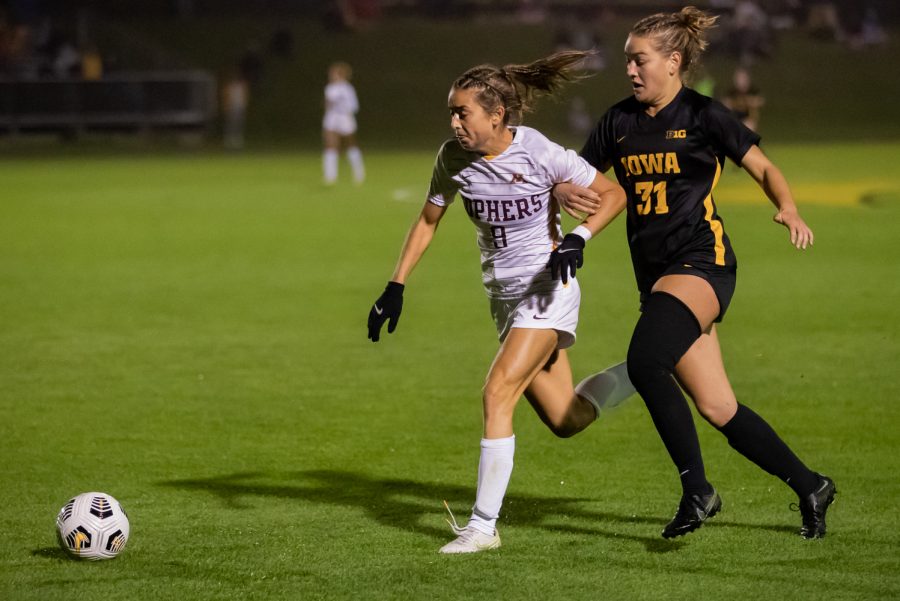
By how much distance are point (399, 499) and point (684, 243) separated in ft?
6.37

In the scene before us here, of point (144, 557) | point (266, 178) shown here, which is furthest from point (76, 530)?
point (266, 178)

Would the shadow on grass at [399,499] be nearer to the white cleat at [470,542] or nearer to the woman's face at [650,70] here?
the white cleat at [470,542]

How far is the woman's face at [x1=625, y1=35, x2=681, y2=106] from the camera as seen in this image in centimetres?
584

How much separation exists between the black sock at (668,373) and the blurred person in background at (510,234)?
0.41 metres

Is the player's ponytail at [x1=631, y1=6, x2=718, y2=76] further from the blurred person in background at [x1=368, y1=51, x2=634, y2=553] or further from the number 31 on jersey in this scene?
the number 31 on jersey

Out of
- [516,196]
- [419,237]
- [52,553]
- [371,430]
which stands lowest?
[371,430]

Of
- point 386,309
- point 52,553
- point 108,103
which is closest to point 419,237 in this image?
point 386,309

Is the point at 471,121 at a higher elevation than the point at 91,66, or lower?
higher

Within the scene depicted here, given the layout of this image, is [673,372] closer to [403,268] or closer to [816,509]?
[816,509]

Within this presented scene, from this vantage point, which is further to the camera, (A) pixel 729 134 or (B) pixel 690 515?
(A) pixel 729 134

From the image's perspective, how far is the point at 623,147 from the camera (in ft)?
19.7

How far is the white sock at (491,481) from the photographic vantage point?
18.9 ft

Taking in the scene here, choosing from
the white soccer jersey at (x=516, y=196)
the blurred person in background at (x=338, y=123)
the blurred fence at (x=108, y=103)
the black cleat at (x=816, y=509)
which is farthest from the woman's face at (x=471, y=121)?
→ the blurred fence at (x=108, y=103)

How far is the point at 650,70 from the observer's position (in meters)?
5.87
